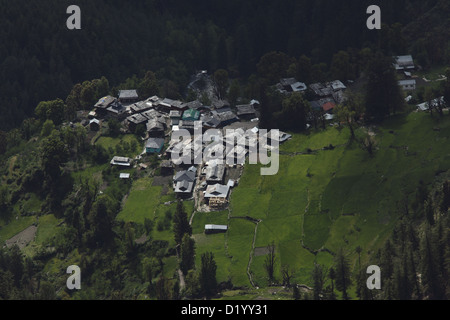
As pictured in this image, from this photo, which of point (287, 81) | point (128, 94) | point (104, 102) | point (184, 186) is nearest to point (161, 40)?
point (128, 94)

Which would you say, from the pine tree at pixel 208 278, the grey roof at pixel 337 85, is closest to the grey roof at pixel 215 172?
the pine tree at pixel 208 278

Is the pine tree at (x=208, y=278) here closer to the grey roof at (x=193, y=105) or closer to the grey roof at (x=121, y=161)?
the grey roof at (x=121, y=161)

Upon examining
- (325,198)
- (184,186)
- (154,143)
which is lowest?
(325,198)

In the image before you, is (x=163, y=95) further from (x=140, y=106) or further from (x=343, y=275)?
(x=343, y=275)

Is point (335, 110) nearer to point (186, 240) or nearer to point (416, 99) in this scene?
point (416, 99)

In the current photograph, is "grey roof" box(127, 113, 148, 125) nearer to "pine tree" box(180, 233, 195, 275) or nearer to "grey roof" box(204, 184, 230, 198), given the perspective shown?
"grey roof" box(204, 184, 230, 198)

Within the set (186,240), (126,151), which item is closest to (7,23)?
(126,151)
